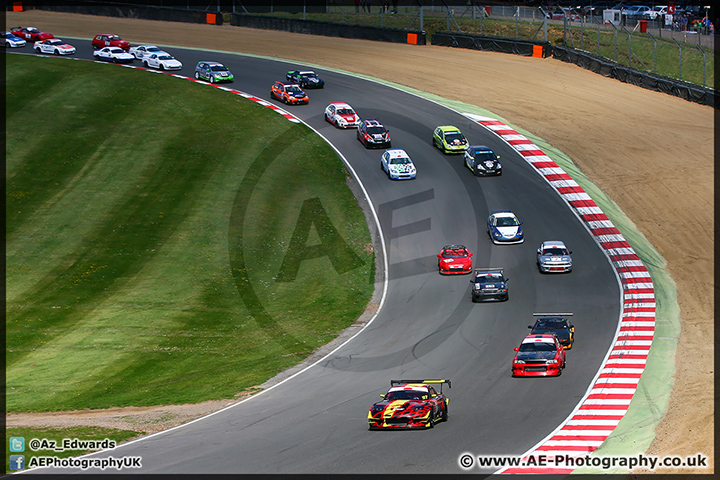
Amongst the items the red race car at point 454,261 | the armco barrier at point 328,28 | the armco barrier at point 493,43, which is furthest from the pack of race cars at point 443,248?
the armco barrier at point 493,43

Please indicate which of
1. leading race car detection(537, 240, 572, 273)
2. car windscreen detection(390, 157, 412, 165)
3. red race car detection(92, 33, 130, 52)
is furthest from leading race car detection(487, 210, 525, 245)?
red race car detection(92, 33, 130, 52)

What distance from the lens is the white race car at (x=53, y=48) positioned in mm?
75938

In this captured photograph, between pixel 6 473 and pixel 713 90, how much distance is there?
171ft

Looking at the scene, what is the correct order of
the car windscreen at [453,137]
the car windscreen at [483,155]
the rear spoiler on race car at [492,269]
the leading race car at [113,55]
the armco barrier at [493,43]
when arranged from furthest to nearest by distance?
the leading race car at [113,55], the armco barrier at [493,43], the car windscreen at [453,137], the car windscreen at [483,155], the rear spoiler on race car at [492,269]

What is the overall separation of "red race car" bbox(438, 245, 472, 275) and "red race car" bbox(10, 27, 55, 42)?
186ft

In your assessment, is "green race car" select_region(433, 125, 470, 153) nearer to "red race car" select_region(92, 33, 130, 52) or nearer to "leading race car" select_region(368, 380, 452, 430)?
"leading race car" select_region(368, 380, 452, 430)

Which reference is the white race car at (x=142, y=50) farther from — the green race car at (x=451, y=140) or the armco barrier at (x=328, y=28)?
the green race car at (x=451, y=140)

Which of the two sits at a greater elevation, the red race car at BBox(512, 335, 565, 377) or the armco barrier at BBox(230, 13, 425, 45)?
the armco barrier at BBox(230, 13, 425, 45)

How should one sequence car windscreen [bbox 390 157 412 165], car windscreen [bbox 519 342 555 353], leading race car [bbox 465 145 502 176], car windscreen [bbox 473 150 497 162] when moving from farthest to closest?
1. car windscreen [bbox 390 157 412 165]
2. car windscreen [bbox 473 150 497 162]
3. leading race car [bbox 465 145 502 176]
4. car windscreen [bbox 519 342 555 353]

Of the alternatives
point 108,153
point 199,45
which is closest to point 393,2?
point 199,45

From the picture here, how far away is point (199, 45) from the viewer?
8094 centimetres

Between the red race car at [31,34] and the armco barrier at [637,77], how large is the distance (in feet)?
163

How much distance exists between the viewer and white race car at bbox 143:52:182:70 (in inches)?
2817

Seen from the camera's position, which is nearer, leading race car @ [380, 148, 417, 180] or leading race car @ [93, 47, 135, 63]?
leading race car @ [380, 148, 417, 180]
